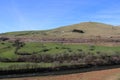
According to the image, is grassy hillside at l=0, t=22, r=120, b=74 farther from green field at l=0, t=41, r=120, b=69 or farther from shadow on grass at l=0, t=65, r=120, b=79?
shadow on grass at l=0, t=65, r=120, b=79

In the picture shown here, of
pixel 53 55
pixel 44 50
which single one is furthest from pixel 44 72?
pixel 44 50

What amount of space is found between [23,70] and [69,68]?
322 inches

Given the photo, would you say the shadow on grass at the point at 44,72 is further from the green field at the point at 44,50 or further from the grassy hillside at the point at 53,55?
the green field at the point at 44,50

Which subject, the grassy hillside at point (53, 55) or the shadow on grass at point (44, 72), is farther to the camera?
the grassy hillside at point (53, 55)

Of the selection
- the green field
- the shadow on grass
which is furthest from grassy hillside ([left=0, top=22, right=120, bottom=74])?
the shadow on grass

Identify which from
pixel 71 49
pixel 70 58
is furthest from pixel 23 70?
pixel 71 49

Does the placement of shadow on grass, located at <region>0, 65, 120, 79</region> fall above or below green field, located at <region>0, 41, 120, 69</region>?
below

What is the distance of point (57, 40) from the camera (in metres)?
78.9

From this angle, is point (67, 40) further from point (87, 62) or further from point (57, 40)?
point (87, 62)

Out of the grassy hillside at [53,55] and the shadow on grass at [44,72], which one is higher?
the grassy hillside at [53,55]

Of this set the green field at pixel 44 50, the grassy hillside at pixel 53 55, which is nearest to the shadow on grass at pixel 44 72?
the grassy hillside at pixel 53 55

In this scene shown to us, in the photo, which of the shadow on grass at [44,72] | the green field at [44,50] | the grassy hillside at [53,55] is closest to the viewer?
the shadow on grass at [44,72]

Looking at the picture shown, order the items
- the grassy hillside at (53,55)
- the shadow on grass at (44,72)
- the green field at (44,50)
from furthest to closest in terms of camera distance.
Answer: the green field at (44,50)
the grassy hillside at (53,55)
the shadow on grass at (44,72)

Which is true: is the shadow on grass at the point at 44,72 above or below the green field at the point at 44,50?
below
